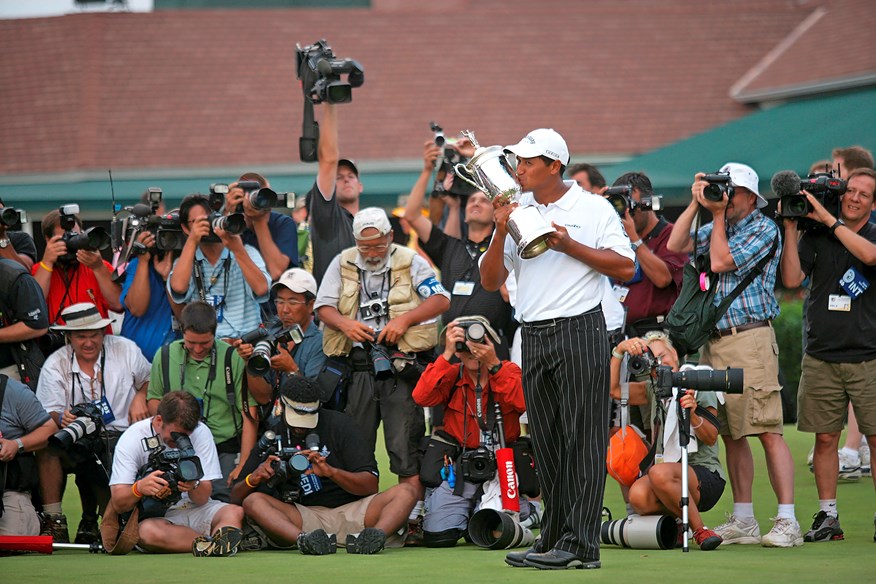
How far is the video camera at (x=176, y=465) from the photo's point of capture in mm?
7866

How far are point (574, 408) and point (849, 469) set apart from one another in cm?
466

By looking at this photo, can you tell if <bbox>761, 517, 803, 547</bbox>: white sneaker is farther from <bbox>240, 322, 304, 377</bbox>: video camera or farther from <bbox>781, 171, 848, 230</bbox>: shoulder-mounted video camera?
<bbox>240, 322, 304, 377</bbox>: video camera

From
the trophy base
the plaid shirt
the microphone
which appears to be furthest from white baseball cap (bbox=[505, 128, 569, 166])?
the microphone

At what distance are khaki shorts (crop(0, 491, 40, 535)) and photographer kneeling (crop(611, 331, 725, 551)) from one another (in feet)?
12.2

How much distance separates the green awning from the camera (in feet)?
54.5

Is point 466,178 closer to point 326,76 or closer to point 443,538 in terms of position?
point 326,76

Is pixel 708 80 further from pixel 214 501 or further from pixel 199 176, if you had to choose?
pixel 214 501

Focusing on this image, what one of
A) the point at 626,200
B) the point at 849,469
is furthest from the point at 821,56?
the point at 626,200

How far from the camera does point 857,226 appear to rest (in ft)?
27.3

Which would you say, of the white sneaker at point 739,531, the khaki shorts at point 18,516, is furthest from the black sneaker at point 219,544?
the white sneaker at point 739,531

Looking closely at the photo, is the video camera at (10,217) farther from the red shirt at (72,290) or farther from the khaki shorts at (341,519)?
the khaki shorts at (341,519)

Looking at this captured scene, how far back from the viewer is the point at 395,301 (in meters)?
8.86

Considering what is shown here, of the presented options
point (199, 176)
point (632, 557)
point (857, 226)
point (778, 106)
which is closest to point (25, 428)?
point (632, 557)

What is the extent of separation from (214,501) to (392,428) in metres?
1.21
